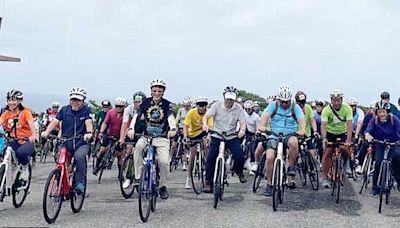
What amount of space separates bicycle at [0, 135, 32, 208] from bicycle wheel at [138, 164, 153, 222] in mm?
2117

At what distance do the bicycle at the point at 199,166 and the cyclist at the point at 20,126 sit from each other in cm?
353

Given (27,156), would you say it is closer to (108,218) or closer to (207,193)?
A: (108,218)

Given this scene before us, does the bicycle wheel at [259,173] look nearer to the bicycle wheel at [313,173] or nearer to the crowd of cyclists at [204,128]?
the crowd of cyclists at [204,128]

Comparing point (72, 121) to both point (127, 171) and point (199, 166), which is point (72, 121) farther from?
point (199, 166)

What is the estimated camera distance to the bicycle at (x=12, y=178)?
370 inches

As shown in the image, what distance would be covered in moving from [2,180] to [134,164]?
2.10 metres

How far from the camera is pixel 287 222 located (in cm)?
927

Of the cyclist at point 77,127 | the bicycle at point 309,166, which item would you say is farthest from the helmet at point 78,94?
the bicycle at point 309,166

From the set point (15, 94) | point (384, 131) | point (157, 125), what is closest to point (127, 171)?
point (157, 125)

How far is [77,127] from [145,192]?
5.29 feet

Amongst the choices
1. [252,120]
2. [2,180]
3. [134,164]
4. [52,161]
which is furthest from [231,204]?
[52,161]

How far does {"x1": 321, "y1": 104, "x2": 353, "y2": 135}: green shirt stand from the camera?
1227 cm

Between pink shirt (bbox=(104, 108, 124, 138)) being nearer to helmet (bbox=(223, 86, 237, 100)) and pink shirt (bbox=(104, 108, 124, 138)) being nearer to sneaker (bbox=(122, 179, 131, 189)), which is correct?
sneaker (bbox=(122, 179, 131, 189))

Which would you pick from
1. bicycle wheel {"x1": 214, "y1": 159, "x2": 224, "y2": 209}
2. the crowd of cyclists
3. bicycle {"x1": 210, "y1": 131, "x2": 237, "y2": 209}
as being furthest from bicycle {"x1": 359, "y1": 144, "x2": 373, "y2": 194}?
bicycle wheel {"x1": 214, "y1": 159, "x2": 224, "y2": 209}
